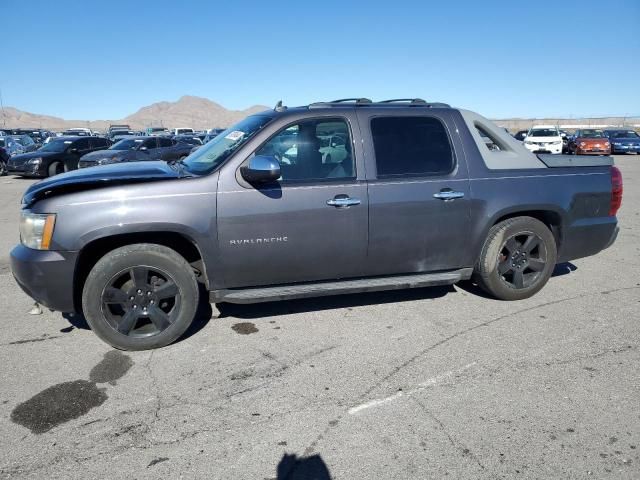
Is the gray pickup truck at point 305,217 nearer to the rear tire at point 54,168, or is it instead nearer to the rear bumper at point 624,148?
the rear tire at point 54,168

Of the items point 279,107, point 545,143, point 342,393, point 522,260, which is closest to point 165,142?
point 279,107

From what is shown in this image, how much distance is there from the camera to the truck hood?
3.47 metres

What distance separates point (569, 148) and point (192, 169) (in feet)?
92.0

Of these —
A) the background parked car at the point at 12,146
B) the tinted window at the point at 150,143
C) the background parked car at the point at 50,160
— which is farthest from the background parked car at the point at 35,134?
the tinted window at the point at 150,143

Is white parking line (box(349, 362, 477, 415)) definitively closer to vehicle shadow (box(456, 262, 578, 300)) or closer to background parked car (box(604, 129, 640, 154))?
vehicle shadow (box(456, 262, 578, 300))

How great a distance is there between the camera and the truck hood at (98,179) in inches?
136

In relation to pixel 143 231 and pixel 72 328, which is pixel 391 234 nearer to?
pixel 143 231

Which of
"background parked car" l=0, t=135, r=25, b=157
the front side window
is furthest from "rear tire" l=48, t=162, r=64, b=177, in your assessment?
the front side window

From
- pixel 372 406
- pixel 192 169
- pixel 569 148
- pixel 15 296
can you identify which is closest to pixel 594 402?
pixel 372 406

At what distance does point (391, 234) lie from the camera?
402cm

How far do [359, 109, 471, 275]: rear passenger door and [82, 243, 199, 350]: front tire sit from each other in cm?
160

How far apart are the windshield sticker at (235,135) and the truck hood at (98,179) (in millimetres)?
514

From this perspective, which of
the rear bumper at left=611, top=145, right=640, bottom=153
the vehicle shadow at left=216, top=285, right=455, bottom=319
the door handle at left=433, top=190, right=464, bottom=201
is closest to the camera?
the door handle at left=433, top=190, right=464, bottom=201

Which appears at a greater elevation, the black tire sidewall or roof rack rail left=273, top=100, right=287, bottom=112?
roof rack rail left=273, top=100, right=287, bottom=112
